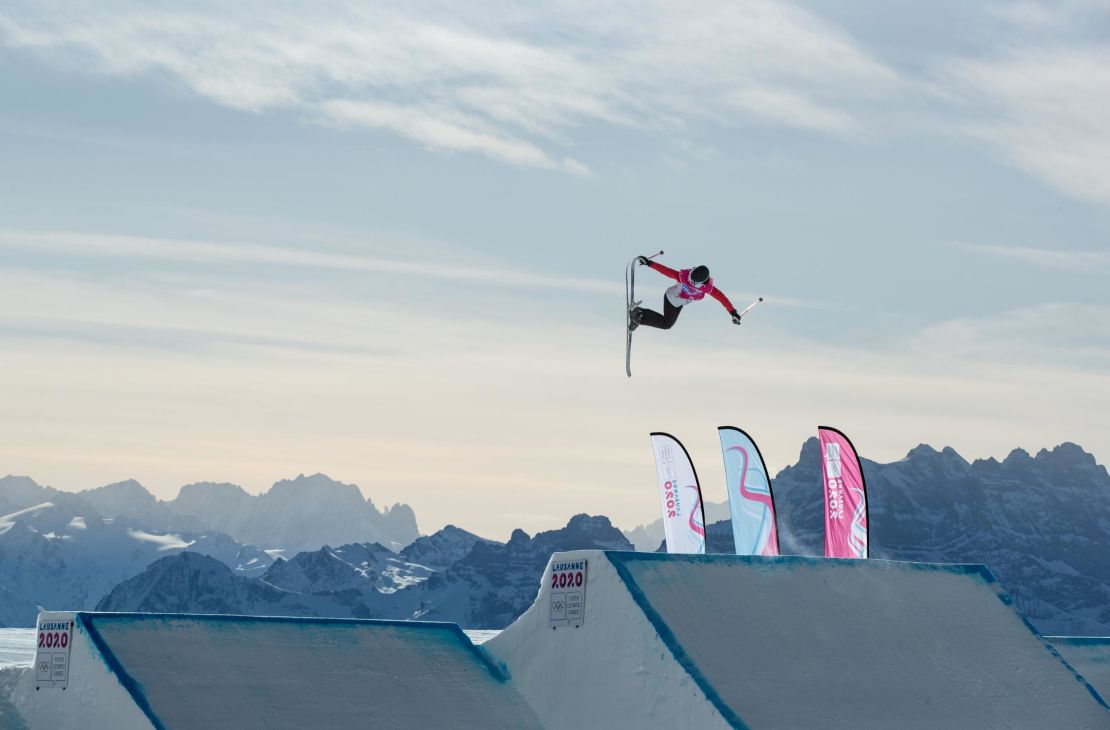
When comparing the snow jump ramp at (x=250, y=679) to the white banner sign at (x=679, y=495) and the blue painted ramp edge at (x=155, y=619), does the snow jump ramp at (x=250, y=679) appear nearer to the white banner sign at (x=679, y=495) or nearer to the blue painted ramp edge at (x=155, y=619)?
the blue painted ramp edge at (x=155, y=619)

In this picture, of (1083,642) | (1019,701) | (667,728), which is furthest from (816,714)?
(1083,642)

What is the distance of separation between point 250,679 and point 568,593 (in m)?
6.45

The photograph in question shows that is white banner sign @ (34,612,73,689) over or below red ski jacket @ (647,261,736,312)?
below

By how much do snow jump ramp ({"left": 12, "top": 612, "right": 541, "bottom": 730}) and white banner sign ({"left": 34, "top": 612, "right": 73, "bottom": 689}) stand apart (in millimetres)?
30

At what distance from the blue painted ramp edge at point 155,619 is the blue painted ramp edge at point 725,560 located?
13.6ft

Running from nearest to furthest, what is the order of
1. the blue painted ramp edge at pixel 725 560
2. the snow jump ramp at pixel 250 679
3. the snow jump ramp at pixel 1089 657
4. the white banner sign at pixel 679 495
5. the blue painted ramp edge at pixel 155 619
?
1. the blue painted ramp edge at pixel 155 619
2. the blue painted ramp edge at pixel 725 560
3. the snow jump ramp at pixel 250 679
4. the snow jump ramp at pixel 1089 657
5. the white banner sign at pixel 679 495

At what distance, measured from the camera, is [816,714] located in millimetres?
27391

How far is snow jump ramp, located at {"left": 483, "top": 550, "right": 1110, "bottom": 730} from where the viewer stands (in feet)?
90.4

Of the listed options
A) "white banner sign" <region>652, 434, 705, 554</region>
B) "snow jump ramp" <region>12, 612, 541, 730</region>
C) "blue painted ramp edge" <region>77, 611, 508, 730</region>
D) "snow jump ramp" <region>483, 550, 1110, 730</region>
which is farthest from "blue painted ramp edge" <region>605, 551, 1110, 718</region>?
"white banner sign" <region>652, 434, 705, 554</region>

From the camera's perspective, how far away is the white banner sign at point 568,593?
29681 mm

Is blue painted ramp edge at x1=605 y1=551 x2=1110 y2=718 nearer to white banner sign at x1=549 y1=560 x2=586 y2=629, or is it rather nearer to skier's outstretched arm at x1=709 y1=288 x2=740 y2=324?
white banner sign at x1=549 y1=560 x2=586 y2=629

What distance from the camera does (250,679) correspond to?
92.6ft

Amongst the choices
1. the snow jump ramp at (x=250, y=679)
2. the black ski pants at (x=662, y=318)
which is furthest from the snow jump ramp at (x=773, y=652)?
the black ski pants at (x=662, y=318)

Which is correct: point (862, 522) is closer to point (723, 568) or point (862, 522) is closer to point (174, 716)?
point (723, 568)
